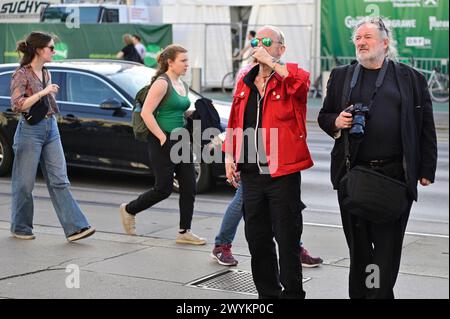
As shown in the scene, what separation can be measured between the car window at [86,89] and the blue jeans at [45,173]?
3.61m

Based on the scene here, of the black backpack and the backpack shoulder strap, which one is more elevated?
the backpack shoulder strap

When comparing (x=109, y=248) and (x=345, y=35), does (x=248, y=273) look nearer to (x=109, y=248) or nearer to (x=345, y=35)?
(x=109, y=248)

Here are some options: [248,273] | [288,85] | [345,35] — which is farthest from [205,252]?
[345,35]

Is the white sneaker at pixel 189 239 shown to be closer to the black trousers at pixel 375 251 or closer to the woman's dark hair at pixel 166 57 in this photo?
the woman's dark hair at pixel 166 57

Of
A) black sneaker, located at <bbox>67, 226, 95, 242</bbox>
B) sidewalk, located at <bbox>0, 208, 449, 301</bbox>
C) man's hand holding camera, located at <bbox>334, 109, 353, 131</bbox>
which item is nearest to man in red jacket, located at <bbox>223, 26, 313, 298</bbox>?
man's hand holding camera, located at <bbox>334, 109, 353, 131</bbox>

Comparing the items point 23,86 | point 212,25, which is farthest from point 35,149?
point 212,25

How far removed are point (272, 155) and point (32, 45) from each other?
113 inches

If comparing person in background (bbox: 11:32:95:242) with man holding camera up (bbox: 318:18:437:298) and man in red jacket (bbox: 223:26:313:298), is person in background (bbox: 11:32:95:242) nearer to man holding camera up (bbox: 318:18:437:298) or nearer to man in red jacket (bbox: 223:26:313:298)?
man in red jacket (bbox: 223:26:313:298)

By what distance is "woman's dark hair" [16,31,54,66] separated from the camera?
23.8 ft

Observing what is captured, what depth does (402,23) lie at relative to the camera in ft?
82.3

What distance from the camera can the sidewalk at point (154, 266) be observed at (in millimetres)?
5926

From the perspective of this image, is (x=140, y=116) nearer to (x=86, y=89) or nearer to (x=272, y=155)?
(x=272, y=155)

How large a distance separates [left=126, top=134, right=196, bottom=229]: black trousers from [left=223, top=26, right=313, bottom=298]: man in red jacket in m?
2.16
